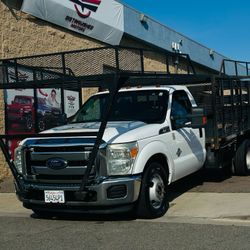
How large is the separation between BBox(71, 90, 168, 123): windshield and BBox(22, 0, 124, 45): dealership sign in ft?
23.2

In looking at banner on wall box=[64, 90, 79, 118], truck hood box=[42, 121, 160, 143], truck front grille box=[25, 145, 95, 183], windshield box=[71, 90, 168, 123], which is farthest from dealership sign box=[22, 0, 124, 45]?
truck front grille box=[25, 145, 95, 183]

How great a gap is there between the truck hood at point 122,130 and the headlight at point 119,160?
0.35 ft

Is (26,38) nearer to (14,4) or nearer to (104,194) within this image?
(14,4)

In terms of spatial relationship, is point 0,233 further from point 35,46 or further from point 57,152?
point 35,46

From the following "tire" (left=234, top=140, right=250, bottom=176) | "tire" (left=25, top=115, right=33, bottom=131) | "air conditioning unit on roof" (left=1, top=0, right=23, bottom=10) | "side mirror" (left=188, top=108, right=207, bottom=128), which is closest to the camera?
"side mirror" (left=188, top=108, right=207, bottom=128)

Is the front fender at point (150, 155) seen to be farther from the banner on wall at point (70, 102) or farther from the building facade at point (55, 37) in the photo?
the banner on wall at point (70, 102)

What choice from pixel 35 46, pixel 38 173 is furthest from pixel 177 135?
pixel 35 46

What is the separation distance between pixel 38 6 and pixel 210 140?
322 inches

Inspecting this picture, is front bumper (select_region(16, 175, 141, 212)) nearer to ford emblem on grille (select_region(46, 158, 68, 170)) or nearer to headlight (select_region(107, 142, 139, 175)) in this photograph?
headlight (select_region(107, 142, 139, 175))

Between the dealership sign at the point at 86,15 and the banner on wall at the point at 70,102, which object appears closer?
the dealership sign at the point at 86,15

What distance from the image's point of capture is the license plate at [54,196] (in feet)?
25.4

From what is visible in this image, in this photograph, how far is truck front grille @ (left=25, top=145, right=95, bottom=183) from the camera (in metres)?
7.66

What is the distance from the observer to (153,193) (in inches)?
318

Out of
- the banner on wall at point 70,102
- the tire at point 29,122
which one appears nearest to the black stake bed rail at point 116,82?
the tire at point 29,122
